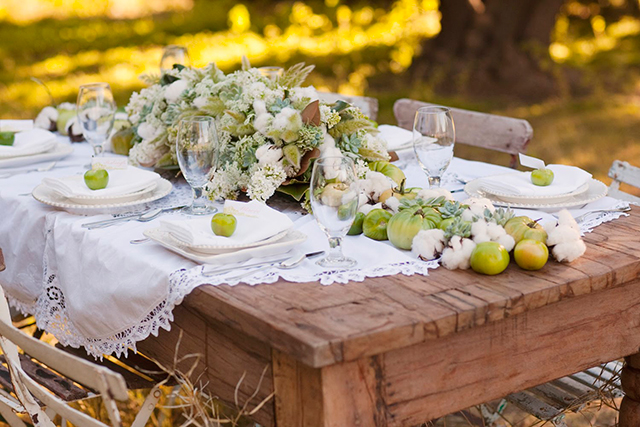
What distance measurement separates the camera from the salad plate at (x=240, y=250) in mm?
1663

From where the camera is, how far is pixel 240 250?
5.52 ft

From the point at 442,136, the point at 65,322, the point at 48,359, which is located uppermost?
the point at 442,136

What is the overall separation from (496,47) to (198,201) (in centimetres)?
599

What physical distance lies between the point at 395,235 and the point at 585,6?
9.90 meters


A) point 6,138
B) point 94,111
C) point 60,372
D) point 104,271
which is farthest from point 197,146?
point 6,138

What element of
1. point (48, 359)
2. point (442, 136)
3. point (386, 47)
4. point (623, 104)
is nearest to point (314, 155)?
point (442, 136)

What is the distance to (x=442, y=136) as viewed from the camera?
2.03m

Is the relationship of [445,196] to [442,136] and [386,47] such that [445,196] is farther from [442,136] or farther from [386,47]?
[386,47]

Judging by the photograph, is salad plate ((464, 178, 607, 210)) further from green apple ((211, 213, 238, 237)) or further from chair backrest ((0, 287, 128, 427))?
chair backrest ((0, 287, 128, 427))

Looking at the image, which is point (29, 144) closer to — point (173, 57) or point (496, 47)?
point (173, 57)

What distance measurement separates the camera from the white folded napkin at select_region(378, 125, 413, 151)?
2740mm

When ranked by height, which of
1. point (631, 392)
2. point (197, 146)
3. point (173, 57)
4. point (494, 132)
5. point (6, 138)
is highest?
point (173, 57)

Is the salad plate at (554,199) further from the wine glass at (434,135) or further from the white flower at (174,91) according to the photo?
the white flower at (174,91)

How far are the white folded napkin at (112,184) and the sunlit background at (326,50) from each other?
4.33 metres
